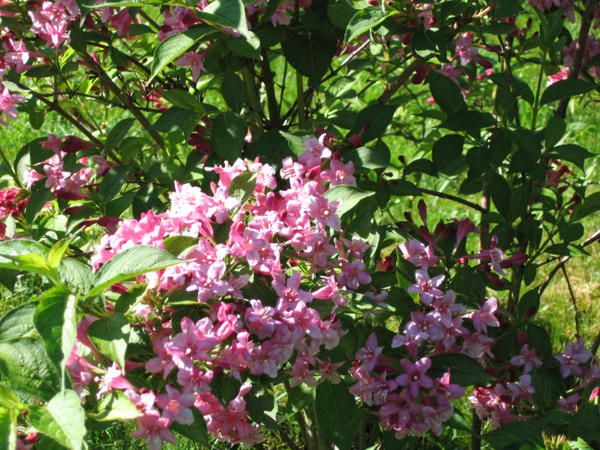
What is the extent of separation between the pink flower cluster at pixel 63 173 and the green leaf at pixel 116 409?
78 centimetres

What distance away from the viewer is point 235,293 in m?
1.39

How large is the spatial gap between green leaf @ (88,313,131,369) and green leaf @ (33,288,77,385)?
7 cm

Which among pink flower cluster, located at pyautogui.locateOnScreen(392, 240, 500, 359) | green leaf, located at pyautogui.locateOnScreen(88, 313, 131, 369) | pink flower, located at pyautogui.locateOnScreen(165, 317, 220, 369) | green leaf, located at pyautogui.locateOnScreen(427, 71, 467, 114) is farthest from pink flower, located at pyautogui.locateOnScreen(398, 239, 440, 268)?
green leaf, located at pyautogui.locateOnScreen(88, 313, 131, 369)

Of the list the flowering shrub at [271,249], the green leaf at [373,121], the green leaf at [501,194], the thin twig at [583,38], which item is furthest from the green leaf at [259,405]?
the thin twig at [583,38]

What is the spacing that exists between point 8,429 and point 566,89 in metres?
1.40

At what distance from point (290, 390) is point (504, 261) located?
518mm

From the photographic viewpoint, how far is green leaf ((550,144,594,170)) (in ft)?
6.66

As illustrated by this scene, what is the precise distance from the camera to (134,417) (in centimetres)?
121

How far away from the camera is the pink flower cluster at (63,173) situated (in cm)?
195

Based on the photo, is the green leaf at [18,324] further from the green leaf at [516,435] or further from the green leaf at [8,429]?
the green leaf at [516,435]

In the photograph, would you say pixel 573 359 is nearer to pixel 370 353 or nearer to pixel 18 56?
pixel 370 353

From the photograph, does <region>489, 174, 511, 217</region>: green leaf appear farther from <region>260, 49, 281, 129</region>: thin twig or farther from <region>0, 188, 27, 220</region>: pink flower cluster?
<region>0, 188, 27, 220</region>: pink flower cluster

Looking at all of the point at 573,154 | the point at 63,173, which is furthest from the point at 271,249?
the point at 573,154

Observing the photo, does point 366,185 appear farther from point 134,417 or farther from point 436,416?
point 134,417
